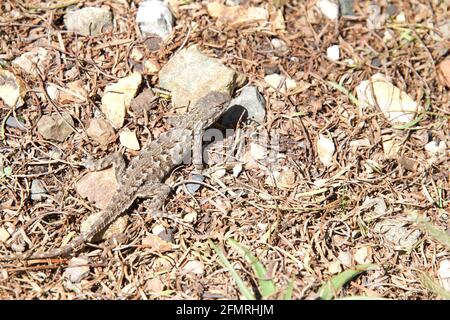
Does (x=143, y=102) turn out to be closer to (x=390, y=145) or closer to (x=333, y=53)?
(x=333, y=53)

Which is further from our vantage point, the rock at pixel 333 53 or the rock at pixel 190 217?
the rock at pixel 333 53

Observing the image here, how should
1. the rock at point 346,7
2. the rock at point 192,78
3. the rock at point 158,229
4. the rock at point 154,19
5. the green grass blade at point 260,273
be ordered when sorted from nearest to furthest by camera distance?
the green grass blade at point 260,273, the rock at point 158,229, the rock at point 192,78, the rock at point 154,19, the rock at point 346,7

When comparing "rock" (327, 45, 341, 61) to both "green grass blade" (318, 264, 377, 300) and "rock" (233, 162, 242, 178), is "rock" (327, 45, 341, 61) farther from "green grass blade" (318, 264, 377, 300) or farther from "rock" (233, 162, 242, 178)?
"green grass blade" (318, 264, 377, 300)

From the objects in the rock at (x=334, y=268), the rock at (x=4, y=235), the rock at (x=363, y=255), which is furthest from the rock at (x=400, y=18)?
the rock at (x=4, y=235)

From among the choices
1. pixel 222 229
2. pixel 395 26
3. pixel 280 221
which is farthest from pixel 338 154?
pixel 395 26

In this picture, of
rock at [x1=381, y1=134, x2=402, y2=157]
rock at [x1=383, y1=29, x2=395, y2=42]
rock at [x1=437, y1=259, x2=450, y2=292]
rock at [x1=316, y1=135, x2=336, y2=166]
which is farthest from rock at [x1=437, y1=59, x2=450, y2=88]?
rock at [x1=437, y1=259, x2=450, y2=292]

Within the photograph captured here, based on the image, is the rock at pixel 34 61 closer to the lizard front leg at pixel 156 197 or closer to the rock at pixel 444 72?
the lizard front leg at pixel 156 197

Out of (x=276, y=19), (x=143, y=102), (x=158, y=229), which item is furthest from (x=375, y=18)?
(x=158, y=229)
